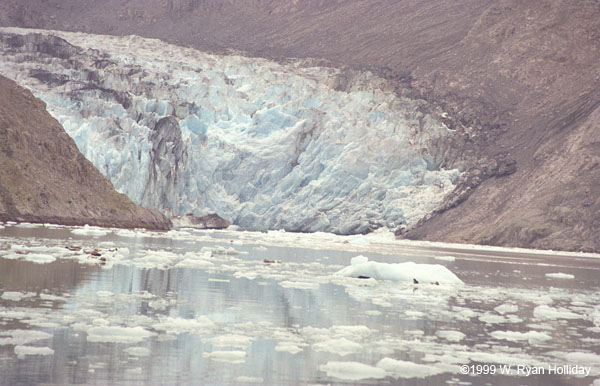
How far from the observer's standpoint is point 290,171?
62062 mm

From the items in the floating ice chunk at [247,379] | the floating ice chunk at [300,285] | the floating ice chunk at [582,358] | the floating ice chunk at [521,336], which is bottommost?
the floating ice chunk at [247,379]

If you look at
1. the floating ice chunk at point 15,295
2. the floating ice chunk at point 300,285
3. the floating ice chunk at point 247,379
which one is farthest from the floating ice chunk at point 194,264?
the floating ice chunk at point 247,379

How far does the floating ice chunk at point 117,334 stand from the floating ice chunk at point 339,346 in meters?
1.90

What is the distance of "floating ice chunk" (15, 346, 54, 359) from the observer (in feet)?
20.9

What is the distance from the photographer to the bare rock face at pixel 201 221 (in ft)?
186

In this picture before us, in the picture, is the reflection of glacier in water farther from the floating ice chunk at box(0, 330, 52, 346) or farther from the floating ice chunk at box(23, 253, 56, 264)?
the floating ice chunk at box(0, 330, 52, 346)

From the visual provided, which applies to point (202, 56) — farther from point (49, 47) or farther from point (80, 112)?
point (80, 112)

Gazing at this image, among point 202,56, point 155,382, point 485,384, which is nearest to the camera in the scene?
point 155,382

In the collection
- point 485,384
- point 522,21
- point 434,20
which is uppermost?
point 434,20

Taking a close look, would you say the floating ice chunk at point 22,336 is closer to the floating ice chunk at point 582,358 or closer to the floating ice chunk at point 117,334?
the floating ice chunk at point 117,334

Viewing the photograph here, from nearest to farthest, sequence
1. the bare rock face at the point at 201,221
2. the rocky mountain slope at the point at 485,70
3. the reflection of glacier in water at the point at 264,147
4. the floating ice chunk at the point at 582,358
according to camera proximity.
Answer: the floating ice chunk at the point at 582,358
the reflection of glacier in water at the point at 264,147
the bare rock face at the point at 201,221
the rocky mountain slope at the point at 485,70

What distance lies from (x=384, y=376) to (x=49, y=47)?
7893cm

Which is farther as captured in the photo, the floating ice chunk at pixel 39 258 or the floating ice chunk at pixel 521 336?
the floating ice chunk at pixel 39 258

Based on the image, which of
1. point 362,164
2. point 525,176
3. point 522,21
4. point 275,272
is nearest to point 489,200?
point 525,176
